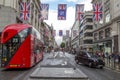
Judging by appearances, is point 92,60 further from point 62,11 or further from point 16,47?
point 62,11

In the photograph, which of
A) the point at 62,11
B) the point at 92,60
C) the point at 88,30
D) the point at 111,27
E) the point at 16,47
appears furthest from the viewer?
the point at 88,30

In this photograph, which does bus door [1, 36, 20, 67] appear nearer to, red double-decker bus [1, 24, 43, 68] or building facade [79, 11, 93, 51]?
red double-decker bus [1, 24, 43, 68]

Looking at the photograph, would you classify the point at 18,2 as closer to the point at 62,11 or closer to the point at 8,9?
→ the point at 8,9

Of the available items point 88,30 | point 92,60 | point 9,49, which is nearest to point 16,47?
point 9,49

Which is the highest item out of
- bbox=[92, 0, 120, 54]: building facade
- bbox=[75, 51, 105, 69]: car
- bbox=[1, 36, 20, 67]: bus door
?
Answer: bbox=[92, 0, 120, 54]: building facade

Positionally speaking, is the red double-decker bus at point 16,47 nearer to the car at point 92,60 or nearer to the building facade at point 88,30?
the car at point 92,60

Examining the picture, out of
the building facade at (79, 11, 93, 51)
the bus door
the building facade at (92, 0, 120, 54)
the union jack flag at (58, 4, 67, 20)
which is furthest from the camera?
the building facade at (79, 11, 93, 51)

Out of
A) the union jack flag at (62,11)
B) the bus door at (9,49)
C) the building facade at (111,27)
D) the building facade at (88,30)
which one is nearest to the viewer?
the bus door at (9,49)

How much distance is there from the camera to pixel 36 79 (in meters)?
12.9

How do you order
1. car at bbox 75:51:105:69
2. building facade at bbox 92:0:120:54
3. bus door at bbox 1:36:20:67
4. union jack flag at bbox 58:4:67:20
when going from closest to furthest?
bus door at bbox 1:36:20:67 < car at bbox 75:51:105:69 < union jack flag at bbox 58:4:67:20 < building facade at bbox 92:0:120:54

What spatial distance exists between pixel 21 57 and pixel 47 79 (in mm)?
7238

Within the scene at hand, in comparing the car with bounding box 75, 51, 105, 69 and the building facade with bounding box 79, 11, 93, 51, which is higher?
the building facade with bounding box 79, 11, 93, 51

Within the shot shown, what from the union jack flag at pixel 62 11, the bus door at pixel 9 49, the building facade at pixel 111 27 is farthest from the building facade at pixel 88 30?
the bus door at pixel 9 49

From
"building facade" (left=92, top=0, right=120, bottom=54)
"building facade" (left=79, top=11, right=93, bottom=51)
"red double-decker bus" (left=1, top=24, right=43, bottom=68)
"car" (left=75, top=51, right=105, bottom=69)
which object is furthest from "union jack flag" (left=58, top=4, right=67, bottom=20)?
"building facade" (left=79, top=11, right=93, bottom=51)
